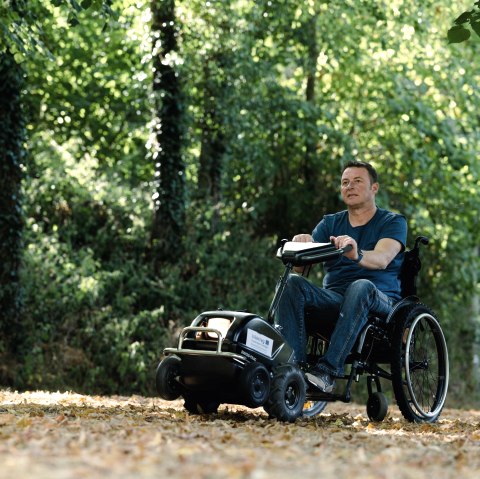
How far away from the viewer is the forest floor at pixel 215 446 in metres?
3.25

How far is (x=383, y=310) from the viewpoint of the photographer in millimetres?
6129

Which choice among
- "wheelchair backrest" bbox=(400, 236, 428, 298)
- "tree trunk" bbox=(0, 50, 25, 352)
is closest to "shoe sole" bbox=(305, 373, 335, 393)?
"wheelchair backrest" bbox=(400, 236, 428, 298)

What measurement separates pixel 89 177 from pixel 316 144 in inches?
158

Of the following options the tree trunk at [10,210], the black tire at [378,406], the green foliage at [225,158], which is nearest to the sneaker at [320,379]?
the black tire at [378,406]

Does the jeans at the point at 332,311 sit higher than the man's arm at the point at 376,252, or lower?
lower

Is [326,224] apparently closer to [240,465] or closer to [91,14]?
[240,465]

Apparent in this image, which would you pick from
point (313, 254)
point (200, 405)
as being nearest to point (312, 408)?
point (200, 405)

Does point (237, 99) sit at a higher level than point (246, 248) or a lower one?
higher

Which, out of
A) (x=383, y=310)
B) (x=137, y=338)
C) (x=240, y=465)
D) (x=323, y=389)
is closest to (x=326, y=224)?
(x=383, y=310)

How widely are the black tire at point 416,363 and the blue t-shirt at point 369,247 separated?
245mm

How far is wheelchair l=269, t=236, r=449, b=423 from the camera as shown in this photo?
590 centimetres

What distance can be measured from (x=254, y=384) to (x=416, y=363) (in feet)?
5.05

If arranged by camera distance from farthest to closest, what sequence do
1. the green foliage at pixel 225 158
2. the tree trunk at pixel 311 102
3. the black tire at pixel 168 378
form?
the tree trunk at pixel 311 102 → the green foliage at pixel 225 158 → the black tire at pixel 168 378

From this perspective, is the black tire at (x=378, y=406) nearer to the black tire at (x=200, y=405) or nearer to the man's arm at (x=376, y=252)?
the man's arm at (x=376, y=252)
